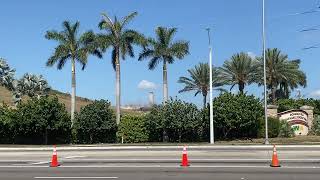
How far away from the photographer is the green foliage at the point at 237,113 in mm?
47688

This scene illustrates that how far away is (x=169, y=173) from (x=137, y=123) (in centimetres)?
3443

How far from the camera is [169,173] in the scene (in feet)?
56.8

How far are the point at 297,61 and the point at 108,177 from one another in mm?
59668

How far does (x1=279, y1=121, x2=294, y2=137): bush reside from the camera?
49.8 meters

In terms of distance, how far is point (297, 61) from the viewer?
72375 millimetres

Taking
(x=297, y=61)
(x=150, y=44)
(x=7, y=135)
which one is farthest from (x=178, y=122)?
(x=297, y=61)

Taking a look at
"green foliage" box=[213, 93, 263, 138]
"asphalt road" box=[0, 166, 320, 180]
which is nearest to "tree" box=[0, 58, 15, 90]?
"green foliage" box=[213, 93, 263, 138]

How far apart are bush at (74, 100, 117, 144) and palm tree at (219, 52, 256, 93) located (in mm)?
19296

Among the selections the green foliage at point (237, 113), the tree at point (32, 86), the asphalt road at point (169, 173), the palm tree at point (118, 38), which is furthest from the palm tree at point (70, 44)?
the asphalt road at point (169, 173)

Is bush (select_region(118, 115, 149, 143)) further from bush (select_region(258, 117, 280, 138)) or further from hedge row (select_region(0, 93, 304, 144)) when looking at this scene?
bush (select_region(258, 117, 280, 138))

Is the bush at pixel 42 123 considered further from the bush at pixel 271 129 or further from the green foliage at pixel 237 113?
the bush at pixel 271 129

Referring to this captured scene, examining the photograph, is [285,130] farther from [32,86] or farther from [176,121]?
[32,86]

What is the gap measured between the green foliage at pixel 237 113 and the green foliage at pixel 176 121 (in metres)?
2.13

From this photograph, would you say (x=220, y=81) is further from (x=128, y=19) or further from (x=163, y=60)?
(x=128, y=19)
